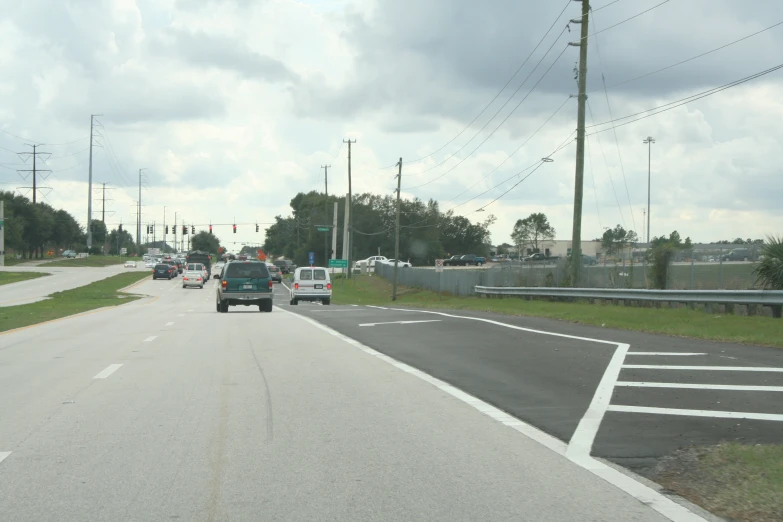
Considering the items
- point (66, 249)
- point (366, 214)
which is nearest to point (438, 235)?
point (366, 214)

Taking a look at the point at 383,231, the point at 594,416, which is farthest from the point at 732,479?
the point at 383,231

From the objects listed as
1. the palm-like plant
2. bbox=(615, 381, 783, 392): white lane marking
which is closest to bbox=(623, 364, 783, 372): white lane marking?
bbox=(615, 381, 783, 392): white lane marking

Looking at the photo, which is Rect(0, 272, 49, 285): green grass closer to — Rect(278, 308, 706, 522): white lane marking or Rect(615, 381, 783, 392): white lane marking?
Rect(278, 308, 706, 522): white lane marking

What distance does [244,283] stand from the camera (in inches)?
1267

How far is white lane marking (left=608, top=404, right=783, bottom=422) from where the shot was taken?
29.0 ft

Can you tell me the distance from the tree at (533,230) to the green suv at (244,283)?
138728 mm

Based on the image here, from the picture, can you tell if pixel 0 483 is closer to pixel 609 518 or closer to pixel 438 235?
pixel 609 518

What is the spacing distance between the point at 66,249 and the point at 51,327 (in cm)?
17654

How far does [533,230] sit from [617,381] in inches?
6318

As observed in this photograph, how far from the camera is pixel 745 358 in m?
13.7

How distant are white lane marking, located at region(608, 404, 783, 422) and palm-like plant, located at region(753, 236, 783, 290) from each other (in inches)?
615

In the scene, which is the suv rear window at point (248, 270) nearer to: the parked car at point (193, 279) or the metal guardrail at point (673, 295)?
the metal guardrail at point (673, 295)

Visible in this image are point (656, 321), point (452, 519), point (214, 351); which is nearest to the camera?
point (452, 519)

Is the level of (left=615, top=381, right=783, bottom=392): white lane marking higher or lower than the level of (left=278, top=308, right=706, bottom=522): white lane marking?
higher
